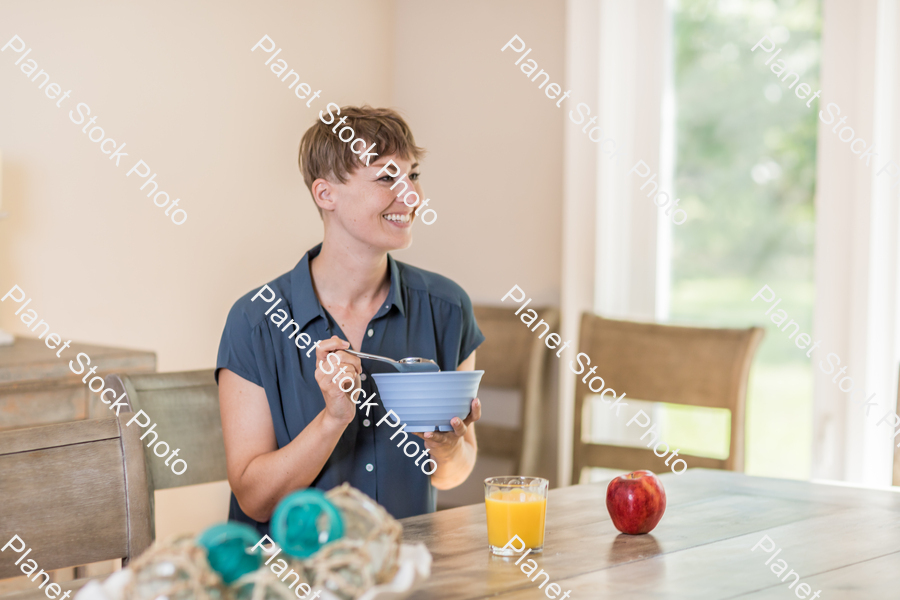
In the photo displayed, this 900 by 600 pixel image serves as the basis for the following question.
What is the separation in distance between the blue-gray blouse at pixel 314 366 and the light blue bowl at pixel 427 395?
11.2 inches

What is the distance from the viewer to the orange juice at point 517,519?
1084 millimetres

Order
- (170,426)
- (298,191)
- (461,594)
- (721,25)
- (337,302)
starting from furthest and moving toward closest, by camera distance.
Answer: (298,191)
(721,25)
(337,302)
(170,426)
(461,594)

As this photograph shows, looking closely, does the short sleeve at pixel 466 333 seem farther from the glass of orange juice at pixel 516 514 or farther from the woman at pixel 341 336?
the glass of orange juice at pixel 516 514

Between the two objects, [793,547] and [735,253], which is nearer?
[793,547]

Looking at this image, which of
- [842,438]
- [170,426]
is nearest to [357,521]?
[170,426]

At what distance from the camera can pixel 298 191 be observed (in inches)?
115

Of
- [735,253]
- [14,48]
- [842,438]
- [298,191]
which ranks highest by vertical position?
[14,48]

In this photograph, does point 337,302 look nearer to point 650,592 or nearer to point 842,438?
point 650,592

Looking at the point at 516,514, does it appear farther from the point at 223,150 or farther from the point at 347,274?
the point at 223,150

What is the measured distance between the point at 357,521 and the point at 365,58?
252 centimetres

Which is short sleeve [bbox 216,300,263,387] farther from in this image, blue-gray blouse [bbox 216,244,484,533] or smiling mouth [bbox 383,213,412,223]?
smiling mouth [bbox 383,213,412,223]

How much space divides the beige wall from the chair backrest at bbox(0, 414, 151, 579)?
128 cm

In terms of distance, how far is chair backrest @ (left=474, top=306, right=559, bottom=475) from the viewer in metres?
2.61

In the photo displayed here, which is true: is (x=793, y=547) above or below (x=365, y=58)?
below
